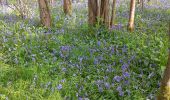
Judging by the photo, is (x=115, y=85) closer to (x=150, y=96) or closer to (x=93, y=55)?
(x=150, y=96)

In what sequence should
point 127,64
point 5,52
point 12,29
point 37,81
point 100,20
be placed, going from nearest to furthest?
1. point 37,81
2. point 127,64
3. point 5,52
4. point 12,29
5. point 100,20

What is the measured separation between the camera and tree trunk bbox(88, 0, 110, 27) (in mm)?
9555

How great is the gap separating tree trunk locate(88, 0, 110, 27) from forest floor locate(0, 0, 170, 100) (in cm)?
50

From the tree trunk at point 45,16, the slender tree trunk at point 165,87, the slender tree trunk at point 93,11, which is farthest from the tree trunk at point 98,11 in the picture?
the slender tree trunk at point 165,87

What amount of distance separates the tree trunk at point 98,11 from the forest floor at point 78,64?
1.64 ft

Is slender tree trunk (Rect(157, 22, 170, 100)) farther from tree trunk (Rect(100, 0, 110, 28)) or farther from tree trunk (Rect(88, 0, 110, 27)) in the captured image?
tree trunk (Rect(100, 0, 110, 28))

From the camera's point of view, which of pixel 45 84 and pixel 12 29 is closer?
pixel 45 84

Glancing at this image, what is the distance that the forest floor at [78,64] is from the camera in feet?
17.2

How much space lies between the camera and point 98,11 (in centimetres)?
957

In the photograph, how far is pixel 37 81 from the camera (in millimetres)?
5535

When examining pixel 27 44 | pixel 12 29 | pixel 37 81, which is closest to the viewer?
pixel 37 81

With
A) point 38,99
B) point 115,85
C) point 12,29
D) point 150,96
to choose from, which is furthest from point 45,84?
point 12,29

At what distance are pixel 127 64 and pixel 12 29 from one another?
3748 millimetres

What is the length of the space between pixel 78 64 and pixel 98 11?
3389mm
